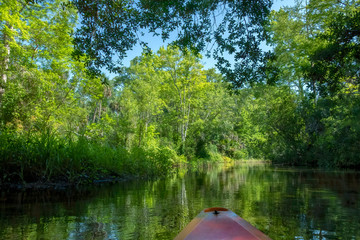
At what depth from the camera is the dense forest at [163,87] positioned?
7.02 metres

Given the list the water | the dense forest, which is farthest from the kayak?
the dense forest

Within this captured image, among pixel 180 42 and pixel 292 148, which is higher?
pixel 180 42

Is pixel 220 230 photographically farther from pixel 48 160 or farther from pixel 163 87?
pixel 163 87

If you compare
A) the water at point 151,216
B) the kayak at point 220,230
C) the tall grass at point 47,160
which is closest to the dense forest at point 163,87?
the tall grass at point 47,160

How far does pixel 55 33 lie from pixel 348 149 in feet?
62.6

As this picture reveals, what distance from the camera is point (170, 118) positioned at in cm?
2741

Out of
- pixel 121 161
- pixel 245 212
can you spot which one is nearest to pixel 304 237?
pixel 245 212

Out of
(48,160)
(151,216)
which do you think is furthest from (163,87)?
(151,216)

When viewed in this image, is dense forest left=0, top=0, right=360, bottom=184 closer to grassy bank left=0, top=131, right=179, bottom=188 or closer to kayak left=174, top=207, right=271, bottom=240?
grassy bank left=0, top=131, right=179, bottom=188

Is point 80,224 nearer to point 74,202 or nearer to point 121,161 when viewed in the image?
point 74,202

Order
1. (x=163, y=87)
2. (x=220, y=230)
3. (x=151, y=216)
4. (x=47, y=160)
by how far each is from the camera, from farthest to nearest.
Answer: (x=163, y=87) → (x=47, y=160) → (x=151, y=216) → (x=220, y=230)

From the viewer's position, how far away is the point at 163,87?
27141mm

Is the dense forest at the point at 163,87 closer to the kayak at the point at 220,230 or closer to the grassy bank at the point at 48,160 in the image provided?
the grassy bank at the point at 48,160

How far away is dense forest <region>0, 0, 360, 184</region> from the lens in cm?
702
